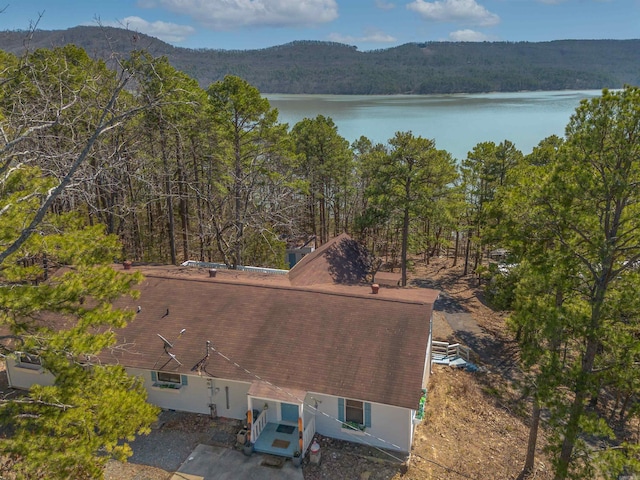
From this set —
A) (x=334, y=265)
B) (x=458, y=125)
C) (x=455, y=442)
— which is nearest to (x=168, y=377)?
(x=455, y=442)

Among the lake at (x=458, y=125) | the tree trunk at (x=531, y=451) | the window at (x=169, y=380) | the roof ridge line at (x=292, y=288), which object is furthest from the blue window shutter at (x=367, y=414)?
the lake at (x=458, y=125)

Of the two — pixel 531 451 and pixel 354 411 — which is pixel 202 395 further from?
pixel 531 451

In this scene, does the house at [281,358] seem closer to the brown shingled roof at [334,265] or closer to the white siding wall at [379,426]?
the white siding wall at [379,426]

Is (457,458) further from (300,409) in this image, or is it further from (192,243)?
(192,243)

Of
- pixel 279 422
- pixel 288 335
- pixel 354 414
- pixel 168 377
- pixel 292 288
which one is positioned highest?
pixel 292 288

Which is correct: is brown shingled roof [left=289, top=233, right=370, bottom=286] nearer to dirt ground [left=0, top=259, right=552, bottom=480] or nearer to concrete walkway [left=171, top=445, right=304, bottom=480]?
dirt ground [left=0, top=259, right=552, bottom=480]

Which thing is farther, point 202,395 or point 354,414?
point 202,395
